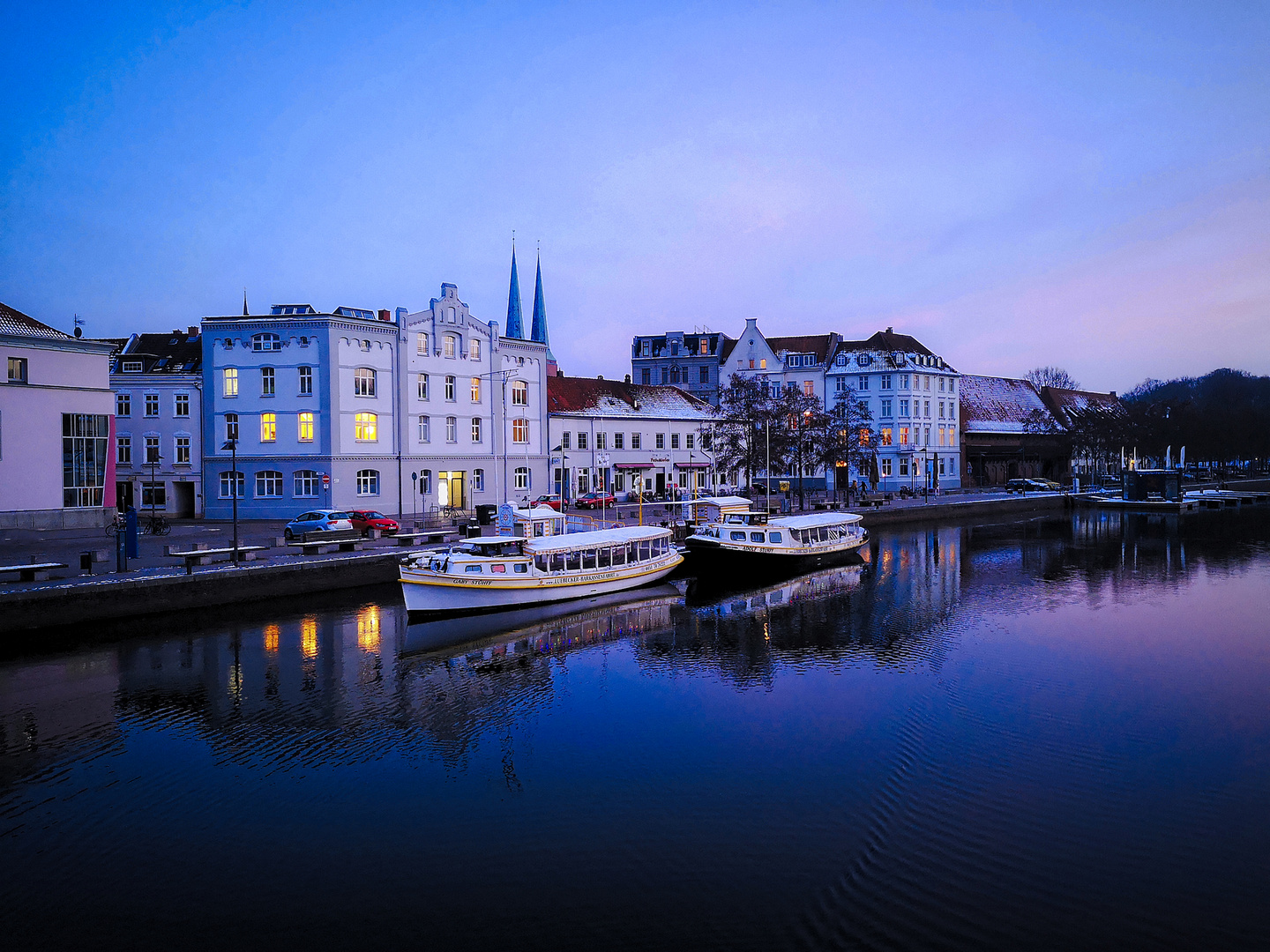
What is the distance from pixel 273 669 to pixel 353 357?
31195mm

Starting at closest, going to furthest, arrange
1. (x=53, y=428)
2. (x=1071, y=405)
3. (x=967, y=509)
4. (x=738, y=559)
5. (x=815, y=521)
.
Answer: (x=738, y=559), (x=53, y=428), (x=815, y=521), (x=967, y=509), (x=1071, y=405)

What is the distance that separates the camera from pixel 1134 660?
77.7 ft

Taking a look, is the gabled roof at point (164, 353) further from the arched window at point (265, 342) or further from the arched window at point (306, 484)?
the arched window at point (306, 484)

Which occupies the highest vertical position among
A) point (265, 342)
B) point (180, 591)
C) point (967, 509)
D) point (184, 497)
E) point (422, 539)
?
point (265, 342)

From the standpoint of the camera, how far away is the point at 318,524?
40.5 meters

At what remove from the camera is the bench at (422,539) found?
1551 inches

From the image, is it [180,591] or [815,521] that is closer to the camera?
[180,591]

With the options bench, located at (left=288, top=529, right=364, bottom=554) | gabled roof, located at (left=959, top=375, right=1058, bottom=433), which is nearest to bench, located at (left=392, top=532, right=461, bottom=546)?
bench, located at (left=288, top=529, right=364, bottom=554)

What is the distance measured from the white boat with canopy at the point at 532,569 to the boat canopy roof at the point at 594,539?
0.03 m

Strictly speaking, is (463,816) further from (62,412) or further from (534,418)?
(534,418)

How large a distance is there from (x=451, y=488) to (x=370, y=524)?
43.4 ft

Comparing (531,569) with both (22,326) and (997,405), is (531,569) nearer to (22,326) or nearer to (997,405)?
(22,326)

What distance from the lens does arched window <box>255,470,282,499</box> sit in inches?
1980

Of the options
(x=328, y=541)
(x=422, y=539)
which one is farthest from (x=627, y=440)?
(x=328, y=541)
